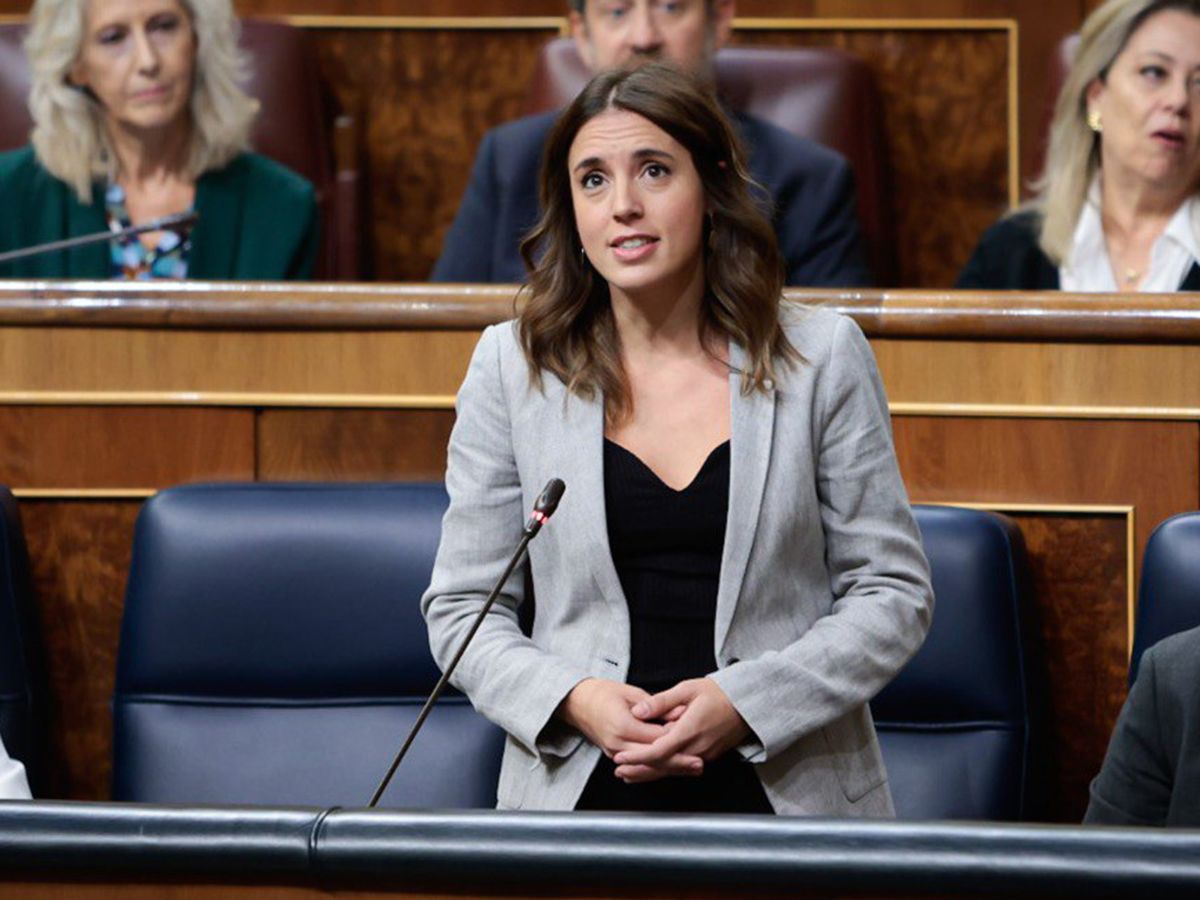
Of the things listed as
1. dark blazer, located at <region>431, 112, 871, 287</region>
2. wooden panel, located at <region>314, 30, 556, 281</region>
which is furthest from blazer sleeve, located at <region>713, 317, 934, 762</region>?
wooden panel, located at <region>314, 30, 556, 281</region>

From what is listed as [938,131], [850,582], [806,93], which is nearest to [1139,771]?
[850,582]

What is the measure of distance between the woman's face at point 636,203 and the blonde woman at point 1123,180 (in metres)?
0.51

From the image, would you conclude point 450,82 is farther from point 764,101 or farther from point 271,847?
point 271,847

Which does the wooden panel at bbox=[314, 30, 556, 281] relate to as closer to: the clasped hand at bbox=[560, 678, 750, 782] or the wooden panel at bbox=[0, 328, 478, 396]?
the wooden panel at bbox=[0, 328, 478, 396]

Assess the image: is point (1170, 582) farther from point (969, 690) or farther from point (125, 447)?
point (125, 447)

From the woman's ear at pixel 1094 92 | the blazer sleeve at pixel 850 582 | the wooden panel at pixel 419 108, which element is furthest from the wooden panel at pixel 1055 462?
the wooden panel at pixel 419 108

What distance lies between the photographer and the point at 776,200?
1282mm

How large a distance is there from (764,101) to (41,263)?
1.80 ft

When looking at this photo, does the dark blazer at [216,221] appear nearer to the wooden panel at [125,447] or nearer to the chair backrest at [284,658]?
the wooden panel at [125,447]

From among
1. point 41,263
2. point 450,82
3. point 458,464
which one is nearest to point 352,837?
point 458,464

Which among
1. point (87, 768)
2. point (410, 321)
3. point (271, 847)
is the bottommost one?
point (87, 768)

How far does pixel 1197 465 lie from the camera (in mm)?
970

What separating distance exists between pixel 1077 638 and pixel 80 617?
1.74ft

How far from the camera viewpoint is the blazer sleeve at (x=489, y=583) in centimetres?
78
